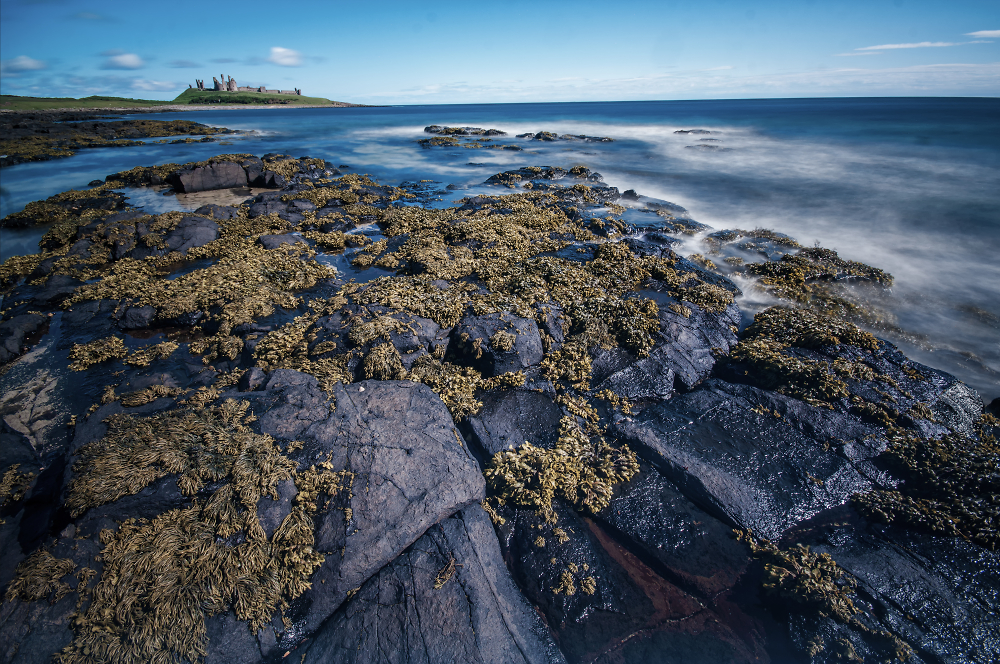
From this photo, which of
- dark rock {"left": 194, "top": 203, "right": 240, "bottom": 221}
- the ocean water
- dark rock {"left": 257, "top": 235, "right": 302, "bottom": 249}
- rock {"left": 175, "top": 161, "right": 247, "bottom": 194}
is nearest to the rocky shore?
the ocean water

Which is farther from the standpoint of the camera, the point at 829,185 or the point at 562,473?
the point at 829,185

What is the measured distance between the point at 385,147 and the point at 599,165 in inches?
1361

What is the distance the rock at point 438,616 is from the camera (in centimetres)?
557

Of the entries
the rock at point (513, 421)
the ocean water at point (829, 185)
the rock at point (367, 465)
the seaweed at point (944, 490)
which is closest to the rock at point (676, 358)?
the rock at point (513, 421)

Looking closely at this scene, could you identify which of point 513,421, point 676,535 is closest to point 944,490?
point 676,535

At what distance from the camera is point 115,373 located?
1081 cm

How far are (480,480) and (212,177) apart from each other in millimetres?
34276

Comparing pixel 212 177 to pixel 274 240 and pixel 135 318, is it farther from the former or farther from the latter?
pixel 135 318

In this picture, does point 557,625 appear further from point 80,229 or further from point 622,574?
point 80,229

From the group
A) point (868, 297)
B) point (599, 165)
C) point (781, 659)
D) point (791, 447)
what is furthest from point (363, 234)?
point (599, 165)

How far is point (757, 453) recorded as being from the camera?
8750 millimetres

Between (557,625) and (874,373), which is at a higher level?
(874,373)

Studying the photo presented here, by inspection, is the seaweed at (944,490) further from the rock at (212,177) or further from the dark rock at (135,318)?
the rock at (212,177)

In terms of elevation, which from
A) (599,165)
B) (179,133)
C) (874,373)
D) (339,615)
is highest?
(179,133)
